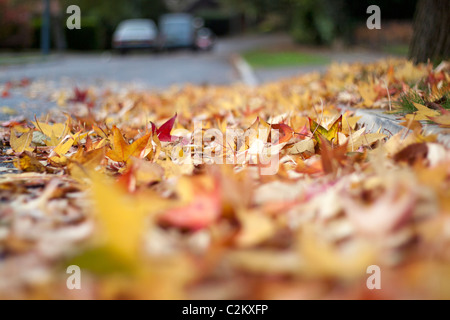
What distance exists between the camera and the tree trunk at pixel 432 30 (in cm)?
426

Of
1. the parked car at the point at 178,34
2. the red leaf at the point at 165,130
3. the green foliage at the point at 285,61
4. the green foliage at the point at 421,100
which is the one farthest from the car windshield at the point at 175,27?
the red leaf at the point at 165,130

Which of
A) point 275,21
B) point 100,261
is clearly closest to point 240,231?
point 100,261

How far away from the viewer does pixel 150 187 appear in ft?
5.13

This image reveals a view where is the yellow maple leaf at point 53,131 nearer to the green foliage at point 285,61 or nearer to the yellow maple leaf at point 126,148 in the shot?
the yellow maple leaf at point 126,148

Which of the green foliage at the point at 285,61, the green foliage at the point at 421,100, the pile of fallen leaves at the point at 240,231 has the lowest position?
the pile of fallen leaves at the point at 240,231

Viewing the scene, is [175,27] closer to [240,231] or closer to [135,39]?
[135,39]

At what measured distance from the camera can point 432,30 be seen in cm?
434

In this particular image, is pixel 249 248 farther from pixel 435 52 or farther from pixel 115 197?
pixel 435 52

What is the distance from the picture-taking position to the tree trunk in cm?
426

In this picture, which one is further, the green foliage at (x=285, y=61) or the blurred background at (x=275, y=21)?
the blurred background at (x=275, y=21)

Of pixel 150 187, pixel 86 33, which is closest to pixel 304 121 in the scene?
pixel 150 187

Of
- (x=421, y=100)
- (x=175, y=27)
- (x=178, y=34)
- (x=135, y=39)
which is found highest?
(x=175, y=27)

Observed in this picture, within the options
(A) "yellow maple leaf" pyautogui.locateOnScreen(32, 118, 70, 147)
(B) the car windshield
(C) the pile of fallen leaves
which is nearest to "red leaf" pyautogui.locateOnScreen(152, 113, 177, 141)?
(A) "yellow maple leaf" pyautogui.locateOnScreen(32, 118, 70, 147)

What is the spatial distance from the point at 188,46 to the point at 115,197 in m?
25.5
